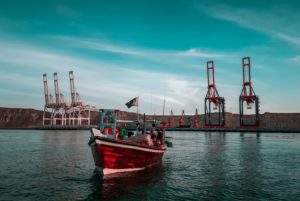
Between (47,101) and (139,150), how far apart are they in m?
143

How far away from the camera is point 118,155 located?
16844mm

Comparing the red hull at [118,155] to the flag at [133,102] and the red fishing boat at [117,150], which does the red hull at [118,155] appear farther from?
the flag at [133,102]

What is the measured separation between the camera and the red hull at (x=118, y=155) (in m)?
16.2

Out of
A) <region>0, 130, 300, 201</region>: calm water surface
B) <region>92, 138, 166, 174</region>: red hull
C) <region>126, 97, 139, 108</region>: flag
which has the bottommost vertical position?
<region>0, 130, 300, 201</region>: calm water surface

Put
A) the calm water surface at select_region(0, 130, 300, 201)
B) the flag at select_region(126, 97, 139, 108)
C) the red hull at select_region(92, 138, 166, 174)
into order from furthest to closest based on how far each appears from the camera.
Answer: the flag at select_region(126, 97, 139, 108) → the red hull at select_region(92, 138, 166, 174) → the calm water surface at select_region(0, 130, 300, 201)

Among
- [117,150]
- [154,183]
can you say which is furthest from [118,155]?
[154,183]

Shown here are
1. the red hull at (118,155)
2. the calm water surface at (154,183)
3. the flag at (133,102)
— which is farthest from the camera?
the flag at (133,102)

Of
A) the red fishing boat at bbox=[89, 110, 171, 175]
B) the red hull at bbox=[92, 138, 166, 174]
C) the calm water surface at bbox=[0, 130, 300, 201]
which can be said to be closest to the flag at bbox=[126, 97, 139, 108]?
the red fishing boat at bbox=[89, 110, 171, 175]

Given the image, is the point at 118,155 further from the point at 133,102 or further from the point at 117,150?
the point at 133,102

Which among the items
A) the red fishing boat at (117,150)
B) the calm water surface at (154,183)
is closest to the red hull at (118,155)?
the red fishing boat at (117,150)

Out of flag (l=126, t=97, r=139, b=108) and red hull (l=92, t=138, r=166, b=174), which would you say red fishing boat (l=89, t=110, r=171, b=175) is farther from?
flag (l=126, t=97, r=139, b=108)

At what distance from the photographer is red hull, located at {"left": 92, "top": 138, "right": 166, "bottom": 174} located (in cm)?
1620

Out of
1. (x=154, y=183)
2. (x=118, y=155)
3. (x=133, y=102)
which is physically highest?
(x=133, y=102)

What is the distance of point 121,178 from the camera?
16.6m
